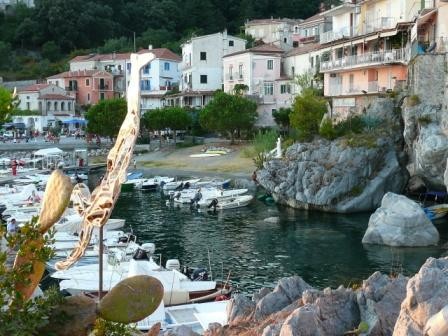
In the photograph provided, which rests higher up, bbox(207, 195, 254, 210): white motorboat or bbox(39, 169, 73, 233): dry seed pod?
bbox(39, 169, 73, 233): dry seed pod

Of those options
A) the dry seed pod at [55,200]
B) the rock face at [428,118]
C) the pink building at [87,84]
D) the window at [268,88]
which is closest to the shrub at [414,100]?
the rock face at [428,118]

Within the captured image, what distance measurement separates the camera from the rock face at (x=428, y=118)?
4397 centimetres

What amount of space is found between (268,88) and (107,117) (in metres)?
18.7

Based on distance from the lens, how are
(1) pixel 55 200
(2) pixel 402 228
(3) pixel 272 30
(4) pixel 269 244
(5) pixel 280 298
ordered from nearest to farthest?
(1) pixel 55 200
(5) pixel 280 298
(2) pixel 402 228
(4) pixel 269 244
(3) pixel 272 30

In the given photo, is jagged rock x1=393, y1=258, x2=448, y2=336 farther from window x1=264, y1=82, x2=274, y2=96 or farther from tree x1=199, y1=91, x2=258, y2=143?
window x1=264, y1=82, x2=274, y2=96

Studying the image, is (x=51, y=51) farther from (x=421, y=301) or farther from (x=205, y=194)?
(x=421, y=301)

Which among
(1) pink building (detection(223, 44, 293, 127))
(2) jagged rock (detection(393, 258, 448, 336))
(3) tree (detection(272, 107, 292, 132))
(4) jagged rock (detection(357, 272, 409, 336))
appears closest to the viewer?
(2) jagged rock (detection(393, 258, 448, 336))

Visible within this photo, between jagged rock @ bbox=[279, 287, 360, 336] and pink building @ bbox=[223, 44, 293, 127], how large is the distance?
219ft

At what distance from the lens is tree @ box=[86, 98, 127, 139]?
79.5m

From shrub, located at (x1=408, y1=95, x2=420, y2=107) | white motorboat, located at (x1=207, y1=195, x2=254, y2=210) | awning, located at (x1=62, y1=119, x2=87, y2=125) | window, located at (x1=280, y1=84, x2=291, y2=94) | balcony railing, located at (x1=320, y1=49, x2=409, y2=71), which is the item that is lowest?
white motorboat, located at (x1=207, y1=195, x2=254, y2=210)

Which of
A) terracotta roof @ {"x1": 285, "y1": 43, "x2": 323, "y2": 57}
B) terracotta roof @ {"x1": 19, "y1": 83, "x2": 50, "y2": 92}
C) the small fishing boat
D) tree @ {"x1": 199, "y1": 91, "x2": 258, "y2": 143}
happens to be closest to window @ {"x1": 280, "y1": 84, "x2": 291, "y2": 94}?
terracotta roof @ {"x1": 285, "y1": 43, "x2": 323, "y2": 57}

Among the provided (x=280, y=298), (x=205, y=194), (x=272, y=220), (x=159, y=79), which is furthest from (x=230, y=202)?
(x=159, y=79)

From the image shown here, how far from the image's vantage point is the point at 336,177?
160 feet

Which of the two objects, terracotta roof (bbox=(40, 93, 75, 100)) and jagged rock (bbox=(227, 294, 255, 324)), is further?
terracotta roof (bbox=(40, 93, 75, 100))
